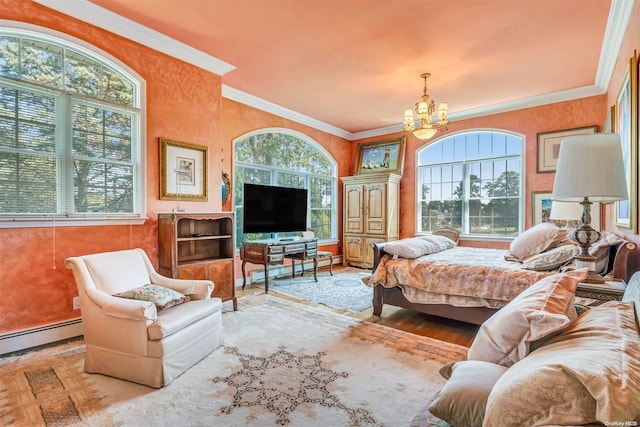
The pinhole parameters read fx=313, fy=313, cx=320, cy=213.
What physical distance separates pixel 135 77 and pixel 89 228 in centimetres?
161

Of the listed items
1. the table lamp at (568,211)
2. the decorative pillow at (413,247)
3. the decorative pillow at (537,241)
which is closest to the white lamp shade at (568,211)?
the table lamp at (568,211)

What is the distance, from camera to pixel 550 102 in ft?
16.0

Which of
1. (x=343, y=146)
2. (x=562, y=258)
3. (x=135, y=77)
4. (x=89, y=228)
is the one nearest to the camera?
(x=562, y=258)

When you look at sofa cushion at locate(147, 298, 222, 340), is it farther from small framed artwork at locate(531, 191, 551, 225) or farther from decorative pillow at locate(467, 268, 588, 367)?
small framed artwork at locate(531, 191, 551, 225)

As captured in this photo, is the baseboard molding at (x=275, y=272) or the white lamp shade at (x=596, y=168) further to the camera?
the baseboard molding at (x=275, y=272)

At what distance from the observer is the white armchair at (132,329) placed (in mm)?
2115

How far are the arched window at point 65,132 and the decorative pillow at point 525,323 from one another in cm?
332

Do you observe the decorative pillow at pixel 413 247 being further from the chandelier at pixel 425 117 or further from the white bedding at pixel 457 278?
the chandelier at pixel 425 117

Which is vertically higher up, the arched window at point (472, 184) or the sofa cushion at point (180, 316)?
the arched window at point (472, 184)

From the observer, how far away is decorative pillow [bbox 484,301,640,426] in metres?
0.65

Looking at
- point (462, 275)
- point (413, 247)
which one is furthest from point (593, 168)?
point (413, 247)

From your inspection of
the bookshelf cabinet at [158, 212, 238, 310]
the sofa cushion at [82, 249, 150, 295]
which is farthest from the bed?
the sofa cushion at [82, 249, 150, 295]

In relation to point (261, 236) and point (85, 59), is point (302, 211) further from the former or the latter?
point (85, 59)

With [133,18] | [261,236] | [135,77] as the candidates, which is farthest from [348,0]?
[261,236]
